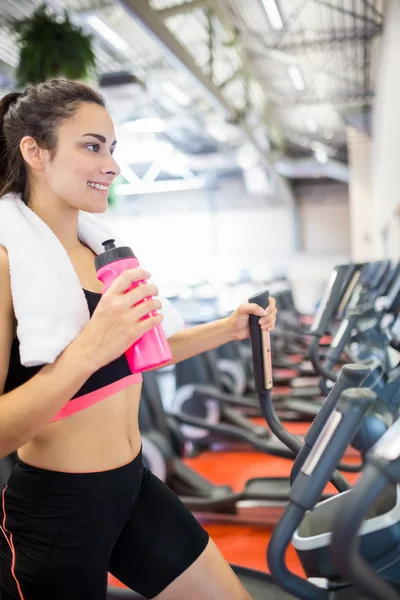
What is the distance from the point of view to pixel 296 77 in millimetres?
8461

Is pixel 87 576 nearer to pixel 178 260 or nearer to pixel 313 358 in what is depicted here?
pixel 313 358

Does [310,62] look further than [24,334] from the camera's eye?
Yes

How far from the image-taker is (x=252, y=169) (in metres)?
12.9

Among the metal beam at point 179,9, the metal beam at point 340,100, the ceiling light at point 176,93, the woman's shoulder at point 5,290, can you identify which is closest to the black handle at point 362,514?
the woman's shoulder at point 5,290

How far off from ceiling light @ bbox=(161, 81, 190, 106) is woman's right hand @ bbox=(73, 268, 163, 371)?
830cm

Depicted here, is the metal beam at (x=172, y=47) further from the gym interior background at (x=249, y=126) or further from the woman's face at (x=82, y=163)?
the woman's face at (x=82, y=163)

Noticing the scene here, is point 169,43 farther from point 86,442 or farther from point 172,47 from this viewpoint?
point 86,442

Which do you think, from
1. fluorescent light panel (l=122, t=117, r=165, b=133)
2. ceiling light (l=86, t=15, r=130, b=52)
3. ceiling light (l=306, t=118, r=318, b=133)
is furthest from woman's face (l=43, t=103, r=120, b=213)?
ceiling light (l=306, t=118, r=318, b=133)

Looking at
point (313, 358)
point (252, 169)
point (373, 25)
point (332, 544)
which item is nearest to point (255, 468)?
point (313, 358)

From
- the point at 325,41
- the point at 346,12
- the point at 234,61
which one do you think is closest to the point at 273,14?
the point at 346,12

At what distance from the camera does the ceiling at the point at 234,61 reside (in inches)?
231

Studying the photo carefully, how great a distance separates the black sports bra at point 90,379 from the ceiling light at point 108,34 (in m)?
5.83

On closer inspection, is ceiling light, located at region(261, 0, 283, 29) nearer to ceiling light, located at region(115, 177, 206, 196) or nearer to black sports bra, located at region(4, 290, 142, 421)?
black sports bra, located at region(4, 290, 142, 421)

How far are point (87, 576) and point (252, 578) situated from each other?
549mm
